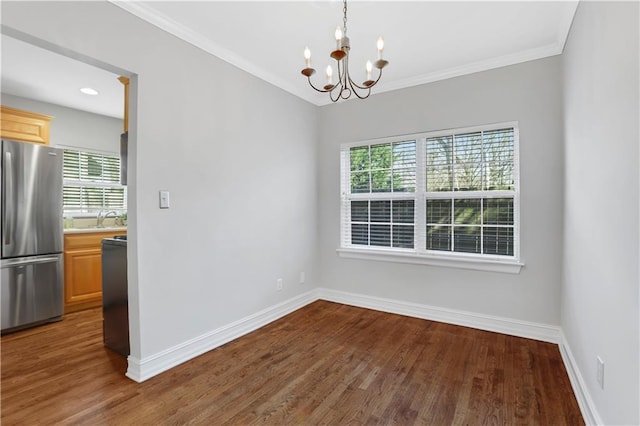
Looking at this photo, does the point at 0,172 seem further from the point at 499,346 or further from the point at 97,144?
the point at 499,346

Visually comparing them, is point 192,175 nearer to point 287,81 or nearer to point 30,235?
point 287,81

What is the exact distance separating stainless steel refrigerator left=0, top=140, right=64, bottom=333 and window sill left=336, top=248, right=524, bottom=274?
10.6 feet

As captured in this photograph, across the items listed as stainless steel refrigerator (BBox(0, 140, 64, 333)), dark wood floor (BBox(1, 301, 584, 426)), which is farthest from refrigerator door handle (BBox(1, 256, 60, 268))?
dark wood floor (BBox(1, 301, 584, 426))

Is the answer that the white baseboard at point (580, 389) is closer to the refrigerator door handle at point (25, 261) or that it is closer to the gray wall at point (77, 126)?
the refrigerator door handle at point (25, 261)

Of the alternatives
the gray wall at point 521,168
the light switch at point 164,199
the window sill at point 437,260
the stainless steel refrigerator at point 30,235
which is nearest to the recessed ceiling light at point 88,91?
the stainless steel refrigerator at point 30,235

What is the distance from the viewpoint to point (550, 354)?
2518mm

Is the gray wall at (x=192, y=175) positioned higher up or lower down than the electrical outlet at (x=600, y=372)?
higher up

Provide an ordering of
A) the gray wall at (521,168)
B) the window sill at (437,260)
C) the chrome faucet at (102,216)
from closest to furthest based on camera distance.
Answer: the gray wall at (521,168) < the window sill at (437,260) < the chrome faucet at (102,216)

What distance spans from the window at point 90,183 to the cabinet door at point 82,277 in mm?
947

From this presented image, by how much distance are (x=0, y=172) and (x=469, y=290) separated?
481 centimetres

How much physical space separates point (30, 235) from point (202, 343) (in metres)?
2.31

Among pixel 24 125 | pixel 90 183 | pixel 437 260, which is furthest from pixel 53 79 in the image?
pixel 437 260

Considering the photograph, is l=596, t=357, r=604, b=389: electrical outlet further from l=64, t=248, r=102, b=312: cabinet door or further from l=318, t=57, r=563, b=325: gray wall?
l=64, t=248, r=102, b=312: cabinet door

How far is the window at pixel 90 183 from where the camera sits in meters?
4.33
